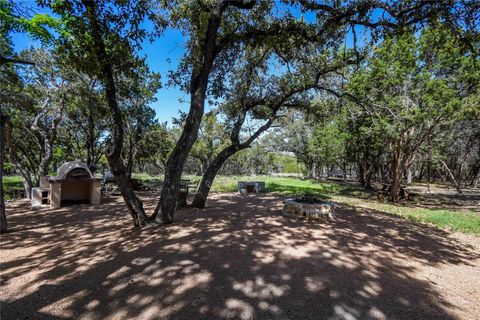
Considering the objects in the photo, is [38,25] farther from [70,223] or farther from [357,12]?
[357,12]

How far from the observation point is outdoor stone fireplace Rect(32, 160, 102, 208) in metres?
9.73

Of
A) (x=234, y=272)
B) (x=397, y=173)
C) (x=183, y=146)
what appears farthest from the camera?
(x=397, y=173)

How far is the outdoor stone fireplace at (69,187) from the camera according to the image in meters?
9.73

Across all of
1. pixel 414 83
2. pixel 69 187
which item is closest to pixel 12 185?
pixel 69 187

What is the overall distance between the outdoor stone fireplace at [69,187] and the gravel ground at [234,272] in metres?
3.25

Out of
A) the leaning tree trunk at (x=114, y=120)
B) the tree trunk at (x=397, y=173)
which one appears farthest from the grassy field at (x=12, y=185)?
the tree trunk at (x=397, y=173)

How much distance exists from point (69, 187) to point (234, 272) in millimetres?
10196

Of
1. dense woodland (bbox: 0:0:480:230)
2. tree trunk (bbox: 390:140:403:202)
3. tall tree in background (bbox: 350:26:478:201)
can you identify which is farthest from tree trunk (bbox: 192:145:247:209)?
tree trunk (bbox: 390:140:403:202)

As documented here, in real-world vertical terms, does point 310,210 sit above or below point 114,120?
below

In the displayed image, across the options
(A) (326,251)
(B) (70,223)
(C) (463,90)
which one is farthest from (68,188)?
(C) (463,90)

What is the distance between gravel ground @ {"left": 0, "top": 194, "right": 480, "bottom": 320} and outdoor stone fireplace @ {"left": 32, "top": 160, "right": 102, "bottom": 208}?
325cm

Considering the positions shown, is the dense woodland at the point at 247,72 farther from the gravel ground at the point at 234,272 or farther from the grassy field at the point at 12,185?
the grassy field at the point at 12,185

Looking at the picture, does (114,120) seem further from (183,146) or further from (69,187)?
(69,187)

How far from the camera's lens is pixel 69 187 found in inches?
427
